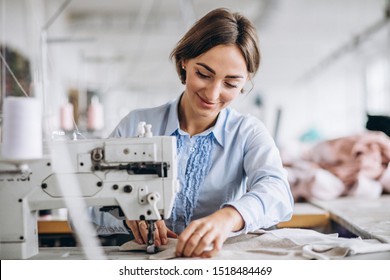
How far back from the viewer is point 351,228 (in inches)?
47.2

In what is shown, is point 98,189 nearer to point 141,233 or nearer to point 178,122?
point 141,233

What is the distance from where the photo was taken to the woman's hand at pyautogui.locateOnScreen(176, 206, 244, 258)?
806 mm

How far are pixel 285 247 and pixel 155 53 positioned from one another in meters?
6.54

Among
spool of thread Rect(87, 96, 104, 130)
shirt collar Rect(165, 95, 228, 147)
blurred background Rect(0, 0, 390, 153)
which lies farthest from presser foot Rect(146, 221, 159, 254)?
A: spool of thread Rect(87, 96, 104, 130)

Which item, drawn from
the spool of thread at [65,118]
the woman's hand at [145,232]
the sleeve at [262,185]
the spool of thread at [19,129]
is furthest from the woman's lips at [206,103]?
the spool of thread at [65,118]

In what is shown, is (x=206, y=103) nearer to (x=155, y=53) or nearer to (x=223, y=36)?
(x=223, y=36)

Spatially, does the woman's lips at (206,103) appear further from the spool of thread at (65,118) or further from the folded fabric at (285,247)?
the spool of thread at (65,118)

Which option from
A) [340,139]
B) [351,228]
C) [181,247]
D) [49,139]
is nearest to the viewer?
[181,247]

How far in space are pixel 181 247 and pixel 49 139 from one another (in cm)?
35

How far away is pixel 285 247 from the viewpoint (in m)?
0.93

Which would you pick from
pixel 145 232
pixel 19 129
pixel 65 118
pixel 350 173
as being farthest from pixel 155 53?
pixel 19 129

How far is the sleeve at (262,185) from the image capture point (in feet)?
2.99
